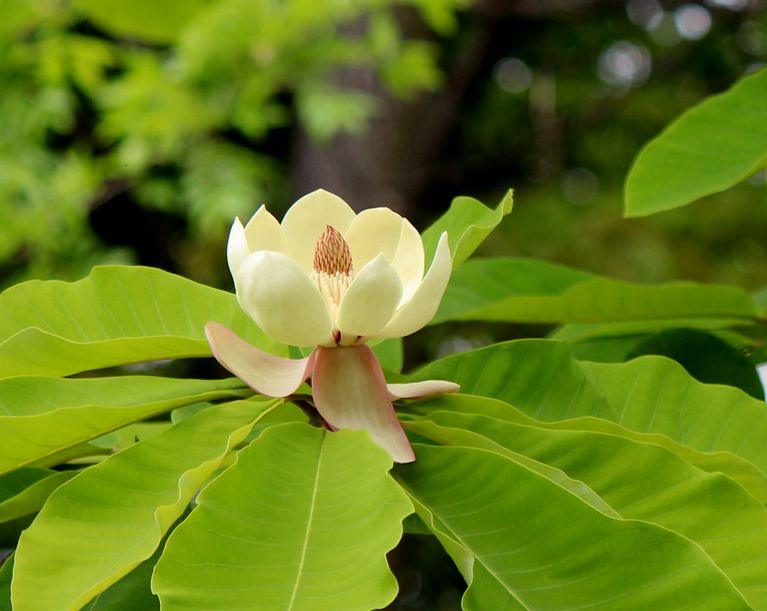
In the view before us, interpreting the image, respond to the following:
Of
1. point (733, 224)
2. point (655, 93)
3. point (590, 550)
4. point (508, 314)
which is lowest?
point (733, 224)

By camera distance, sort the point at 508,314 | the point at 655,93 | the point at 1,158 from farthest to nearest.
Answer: the point at 655,93, the point at 1,158, the point at 508,314

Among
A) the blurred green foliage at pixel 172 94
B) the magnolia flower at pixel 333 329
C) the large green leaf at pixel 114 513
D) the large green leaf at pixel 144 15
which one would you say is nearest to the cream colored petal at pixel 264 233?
the magnolia flower at pixel 333 329

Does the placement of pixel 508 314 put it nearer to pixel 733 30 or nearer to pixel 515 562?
pixel 515 562

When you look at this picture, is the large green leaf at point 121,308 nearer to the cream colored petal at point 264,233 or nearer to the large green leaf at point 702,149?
the cream colored petal at point 264,233

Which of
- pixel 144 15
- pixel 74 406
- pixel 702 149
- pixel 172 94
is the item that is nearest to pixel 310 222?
pixel 74 406

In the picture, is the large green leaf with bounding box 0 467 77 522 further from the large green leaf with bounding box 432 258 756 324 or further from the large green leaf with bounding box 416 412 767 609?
the large green leaf with bounding box 432 258 756 324

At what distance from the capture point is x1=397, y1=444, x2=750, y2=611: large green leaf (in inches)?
16.3

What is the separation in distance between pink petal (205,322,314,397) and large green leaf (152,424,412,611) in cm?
3

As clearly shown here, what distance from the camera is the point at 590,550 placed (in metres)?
0.43

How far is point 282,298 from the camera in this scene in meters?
0.51

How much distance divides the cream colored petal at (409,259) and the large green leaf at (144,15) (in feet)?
8.75

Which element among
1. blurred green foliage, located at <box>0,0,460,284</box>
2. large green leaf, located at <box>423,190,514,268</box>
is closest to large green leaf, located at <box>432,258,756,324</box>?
large green leaf, located at <box>423,190,514,268</box>

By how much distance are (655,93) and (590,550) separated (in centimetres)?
387

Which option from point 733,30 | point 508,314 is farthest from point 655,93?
point 508,314
